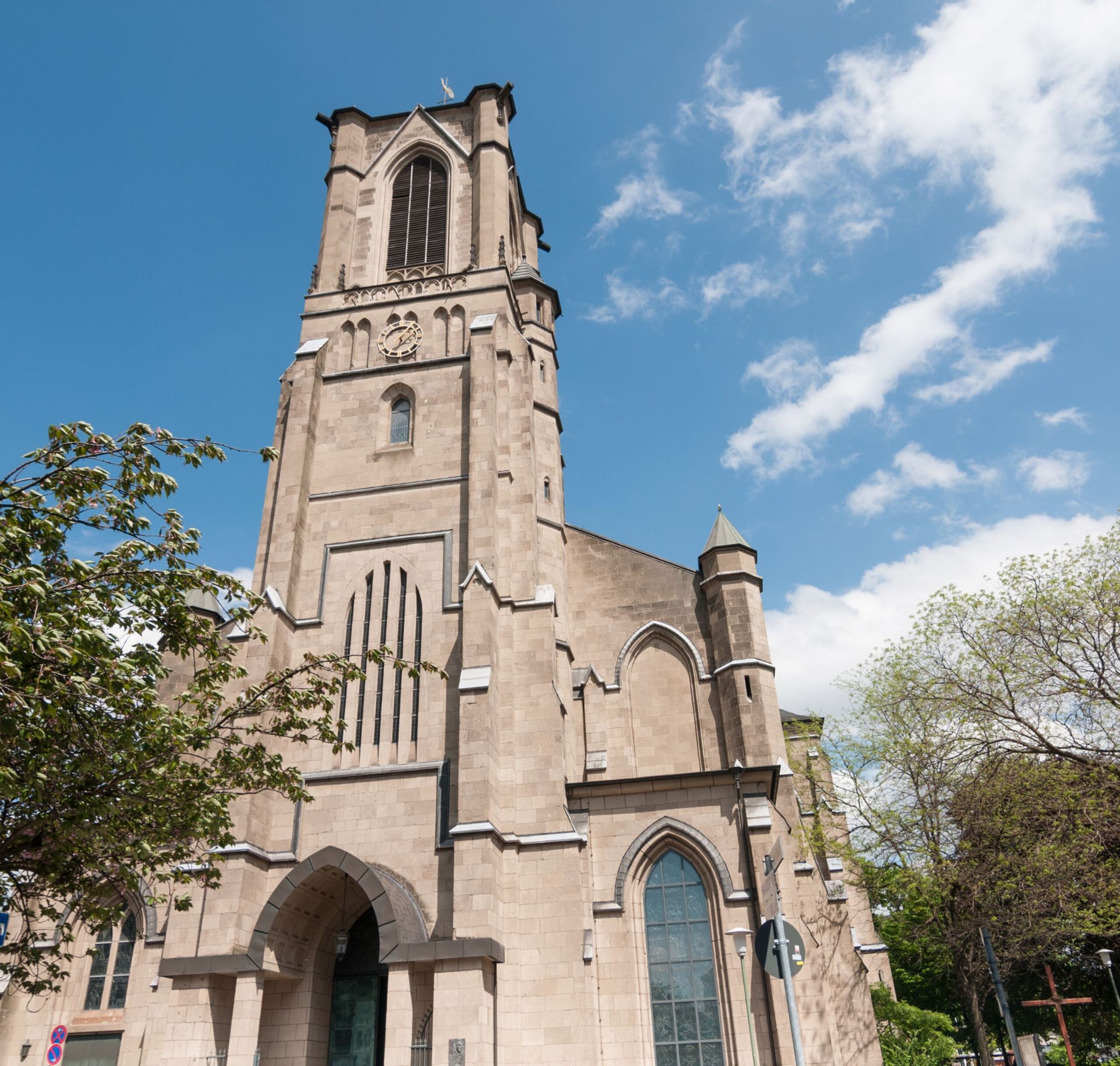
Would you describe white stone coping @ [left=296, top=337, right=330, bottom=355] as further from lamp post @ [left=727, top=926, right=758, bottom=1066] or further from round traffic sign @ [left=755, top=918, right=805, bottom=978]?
round traffic sign @ [left=755, top=918, right=805, bottom=978]

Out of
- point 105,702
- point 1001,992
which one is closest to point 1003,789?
point 1001,992

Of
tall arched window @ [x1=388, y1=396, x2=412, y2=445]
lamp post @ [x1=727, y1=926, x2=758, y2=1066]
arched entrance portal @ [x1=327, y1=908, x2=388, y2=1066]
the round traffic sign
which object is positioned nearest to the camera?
the round traffic sign

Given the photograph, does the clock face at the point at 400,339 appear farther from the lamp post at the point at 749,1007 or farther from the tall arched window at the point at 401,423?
the lamp post at the point at 749,1007

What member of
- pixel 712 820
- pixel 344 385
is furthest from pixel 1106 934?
pixel 344 385

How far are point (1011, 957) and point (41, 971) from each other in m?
22.6

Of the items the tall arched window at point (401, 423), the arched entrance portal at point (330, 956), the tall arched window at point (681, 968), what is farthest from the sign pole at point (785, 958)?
the tall arched window at point (401, 423)

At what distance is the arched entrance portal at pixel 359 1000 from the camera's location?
18891 millimetres

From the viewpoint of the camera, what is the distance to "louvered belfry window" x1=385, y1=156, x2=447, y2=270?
95.5 feet

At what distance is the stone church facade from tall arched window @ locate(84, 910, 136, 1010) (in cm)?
6

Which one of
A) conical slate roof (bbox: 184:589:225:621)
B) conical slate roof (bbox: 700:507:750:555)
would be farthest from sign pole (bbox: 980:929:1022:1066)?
conical slate roof (bbox: 184:589:225:621)

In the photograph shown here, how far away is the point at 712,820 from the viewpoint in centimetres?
2009

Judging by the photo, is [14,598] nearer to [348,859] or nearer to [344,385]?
[348,859]

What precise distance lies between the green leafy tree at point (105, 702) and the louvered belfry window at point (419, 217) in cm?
1915

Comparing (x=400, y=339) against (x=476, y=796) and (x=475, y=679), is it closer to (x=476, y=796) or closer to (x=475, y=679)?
(x=475, y=679)
